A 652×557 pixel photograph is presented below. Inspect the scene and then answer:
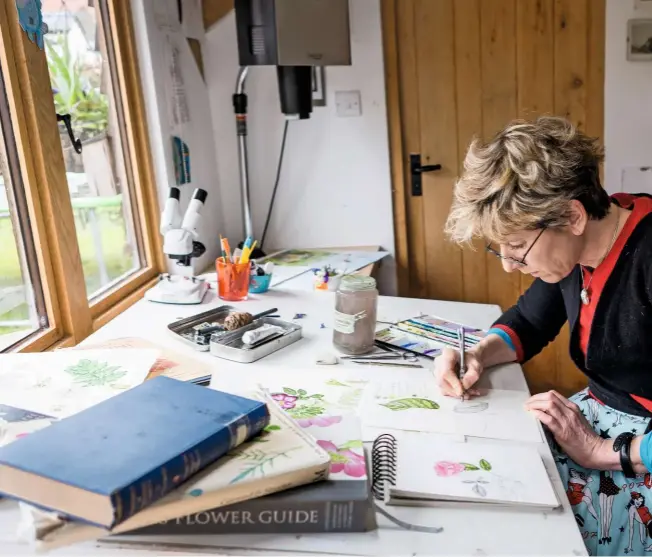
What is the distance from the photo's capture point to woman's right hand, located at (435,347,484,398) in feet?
4.19

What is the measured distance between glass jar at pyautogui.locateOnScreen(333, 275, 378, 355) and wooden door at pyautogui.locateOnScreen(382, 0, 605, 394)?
4.10 ft

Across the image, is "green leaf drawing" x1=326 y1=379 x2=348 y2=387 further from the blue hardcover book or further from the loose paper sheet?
the loose paper sheet

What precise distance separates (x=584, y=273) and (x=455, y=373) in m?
0.35

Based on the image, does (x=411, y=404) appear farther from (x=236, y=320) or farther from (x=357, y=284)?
(x=236, y=320)

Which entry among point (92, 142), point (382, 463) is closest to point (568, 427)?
point (382, 463)

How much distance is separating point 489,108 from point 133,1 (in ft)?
4.58

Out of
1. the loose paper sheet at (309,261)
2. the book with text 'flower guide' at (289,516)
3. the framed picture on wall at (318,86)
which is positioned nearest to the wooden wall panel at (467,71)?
the loose paper sheet at (309,261)

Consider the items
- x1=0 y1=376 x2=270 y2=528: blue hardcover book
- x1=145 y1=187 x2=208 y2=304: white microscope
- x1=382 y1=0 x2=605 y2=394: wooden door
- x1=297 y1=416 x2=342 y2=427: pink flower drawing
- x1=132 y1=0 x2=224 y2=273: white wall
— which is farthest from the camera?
x1=382 y1=0 x2=605 y2=394: wooden door

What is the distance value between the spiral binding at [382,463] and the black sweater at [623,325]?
52 centimetres

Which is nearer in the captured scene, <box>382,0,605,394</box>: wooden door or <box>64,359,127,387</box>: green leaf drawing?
<box>64,359,127,387</box>: green leaf drawing

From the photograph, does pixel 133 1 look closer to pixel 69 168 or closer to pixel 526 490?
pixel 69 168

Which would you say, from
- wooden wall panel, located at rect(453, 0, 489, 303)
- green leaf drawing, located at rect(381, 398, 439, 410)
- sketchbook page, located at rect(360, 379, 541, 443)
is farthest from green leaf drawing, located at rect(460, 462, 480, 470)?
wooden wall panel, located at rect(453, 0, 489, 303)

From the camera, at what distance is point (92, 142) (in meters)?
2.12

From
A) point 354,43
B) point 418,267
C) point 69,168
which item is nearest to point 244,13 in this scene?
point 354,43
